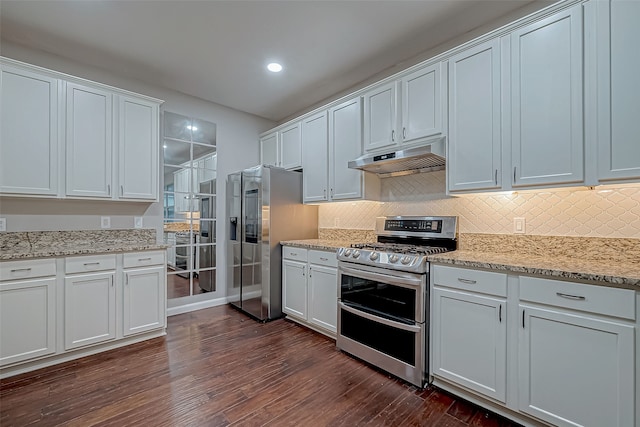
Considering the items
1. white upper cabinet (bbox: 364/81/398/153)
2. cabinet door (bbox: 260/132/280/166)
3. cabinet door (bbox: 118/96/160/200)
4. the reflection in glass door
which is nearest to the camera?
white upper cabinet (bbox: 364/81/398/153)

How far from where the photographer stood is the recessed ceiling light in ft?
10.1

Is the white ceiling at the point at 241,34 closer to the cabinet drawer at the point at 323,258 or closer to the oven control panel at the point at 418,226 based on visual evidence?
the oven control panel at the point at 418,226

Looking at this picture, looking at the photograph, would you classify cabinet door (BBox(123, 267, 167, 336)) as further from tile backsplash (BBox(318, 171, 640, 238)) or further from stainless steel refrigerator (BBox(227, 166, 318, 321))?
tile backsplash (BBox(318, 171, 640, 238))

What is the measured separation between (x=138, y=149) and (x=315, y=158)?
1919 mm

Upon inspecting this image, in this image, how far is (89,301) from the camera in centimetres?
257

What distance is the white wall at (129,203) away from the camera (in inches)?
106

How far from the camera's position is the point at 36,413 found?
1837 millimetres

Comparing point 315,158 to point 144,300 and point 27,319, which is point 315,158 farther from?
point 27,319

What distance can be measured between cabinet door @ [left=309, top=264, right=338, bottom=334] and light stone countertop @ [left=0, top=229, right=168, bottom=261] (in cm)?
161

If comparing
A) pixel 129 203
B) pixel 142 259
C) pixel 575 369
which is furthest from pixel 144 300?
pixel 575 369

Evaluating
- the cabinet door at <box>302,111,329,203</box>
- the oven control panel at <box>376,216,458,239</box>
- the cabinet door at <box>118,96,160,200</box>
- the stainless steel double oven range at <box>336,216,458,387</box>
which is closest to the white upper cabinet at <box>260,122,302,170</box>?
the cabinet door at <box>302,111,329,203</box>

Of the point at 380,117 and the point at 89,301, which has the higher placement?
the point at 380,117

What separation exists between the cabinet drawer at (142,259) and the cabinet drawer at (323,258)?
5.09ft

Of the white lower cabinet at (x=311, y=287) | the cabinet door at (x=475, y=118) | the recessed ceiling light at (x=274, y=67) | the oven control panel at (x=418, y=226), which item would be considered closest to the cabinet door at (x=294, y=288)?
the white lower cabinet at (x=311, y=287)
